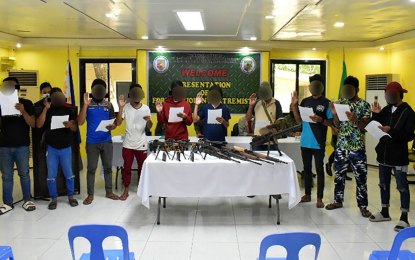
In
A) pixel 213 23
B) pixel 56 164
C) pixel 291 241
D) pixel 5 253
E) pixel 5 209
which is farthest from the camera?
pixel 213 23

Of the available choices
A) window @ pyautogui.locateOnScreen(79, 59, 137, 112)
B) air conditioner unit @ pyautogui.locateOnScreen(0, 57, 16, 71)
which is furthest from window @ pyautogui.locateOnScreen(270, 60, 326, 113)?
air conditioner unit @ pyautogui.locateOnScreen(0, 57, 16, 71)

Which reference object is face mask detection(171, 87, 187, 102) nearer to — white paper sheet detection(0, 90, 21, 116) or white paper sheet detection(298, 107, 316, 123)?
white paper sheet detection(298, 107, 316, 123)

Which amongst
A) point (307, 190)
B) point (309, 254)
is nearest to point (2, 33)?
point (307, 190)

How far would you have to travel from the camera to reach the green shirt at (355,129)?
483 centimetres

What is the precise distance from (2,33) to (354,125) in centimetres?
723

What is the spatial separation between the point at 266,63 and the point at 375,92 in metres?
2.76

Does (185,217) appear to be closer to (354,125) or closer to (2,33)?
(354,125)

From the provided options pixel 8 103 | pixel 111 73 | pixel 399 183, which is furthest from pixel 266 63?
pixel 8 103

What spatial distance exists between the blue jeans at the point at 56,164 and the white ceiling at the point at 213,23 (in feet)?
6.88

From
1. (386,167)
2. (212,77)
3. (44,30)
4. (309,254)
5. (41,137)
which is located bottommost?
(309,254)

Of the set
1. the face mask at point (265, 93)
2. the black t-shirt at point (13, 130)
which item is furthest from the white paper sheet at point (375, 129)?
the black t-shirt at point (13, 130)

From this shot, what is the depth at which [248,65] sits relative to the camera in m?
8.98

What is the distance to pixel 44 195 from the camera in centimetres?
573

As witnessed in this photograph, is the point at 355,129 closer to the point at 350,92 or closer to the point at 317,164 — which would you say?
the point at 350,92
